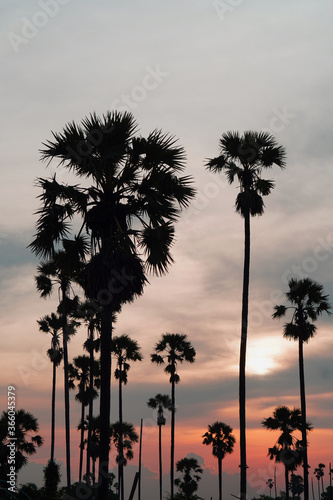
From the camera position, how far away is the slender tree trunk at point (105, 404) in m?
16.4

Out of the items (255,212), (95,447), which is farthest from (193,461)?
(255,212)

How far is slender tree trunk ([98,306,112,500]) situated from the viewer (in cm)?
1636

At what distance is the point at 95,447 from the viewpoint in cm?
5959

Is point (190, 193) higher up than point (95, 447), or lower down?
higher up

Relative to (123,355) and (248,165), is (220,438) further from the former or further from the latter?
(248,165)

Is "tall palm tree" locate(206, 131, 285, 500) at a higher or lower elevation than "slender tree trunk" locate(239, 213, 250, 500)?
higher

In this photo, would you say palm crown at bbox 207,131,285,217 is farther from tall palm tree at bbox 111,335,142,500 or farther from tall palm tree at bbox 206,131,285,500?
tall palm tree at bbox 111,335,142,500

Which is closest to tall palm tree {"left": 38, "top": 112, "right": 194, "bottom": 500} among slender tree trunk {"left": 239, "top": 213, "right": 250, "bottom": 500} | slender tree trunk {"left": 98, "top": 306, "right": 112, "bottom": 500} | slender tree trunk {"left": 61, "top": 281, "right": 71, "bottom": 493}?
slender tree trunk {"left": 98, "top": 306, "right": 112, "bottom": 500}

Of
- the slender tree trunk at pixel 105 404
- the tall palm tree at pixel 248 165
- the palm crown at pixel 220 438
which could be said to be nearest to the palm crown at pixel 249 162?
the tall palm tree at pixel 248 165

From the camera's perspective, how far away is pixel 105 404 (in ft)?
57.0

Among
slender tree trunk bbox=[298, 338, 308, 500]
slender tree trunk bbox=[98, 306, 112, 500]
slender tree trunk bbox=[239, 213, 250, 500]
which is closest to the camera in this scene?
slender tree trunk bbox=[98, 306, 112, 500]

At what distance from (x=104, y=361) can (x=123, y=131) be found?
7.15 metres

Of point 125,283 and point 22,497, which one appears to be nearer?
point 125,283

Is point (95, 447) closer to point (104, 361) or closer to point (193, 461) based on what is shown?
point (193, 461)
